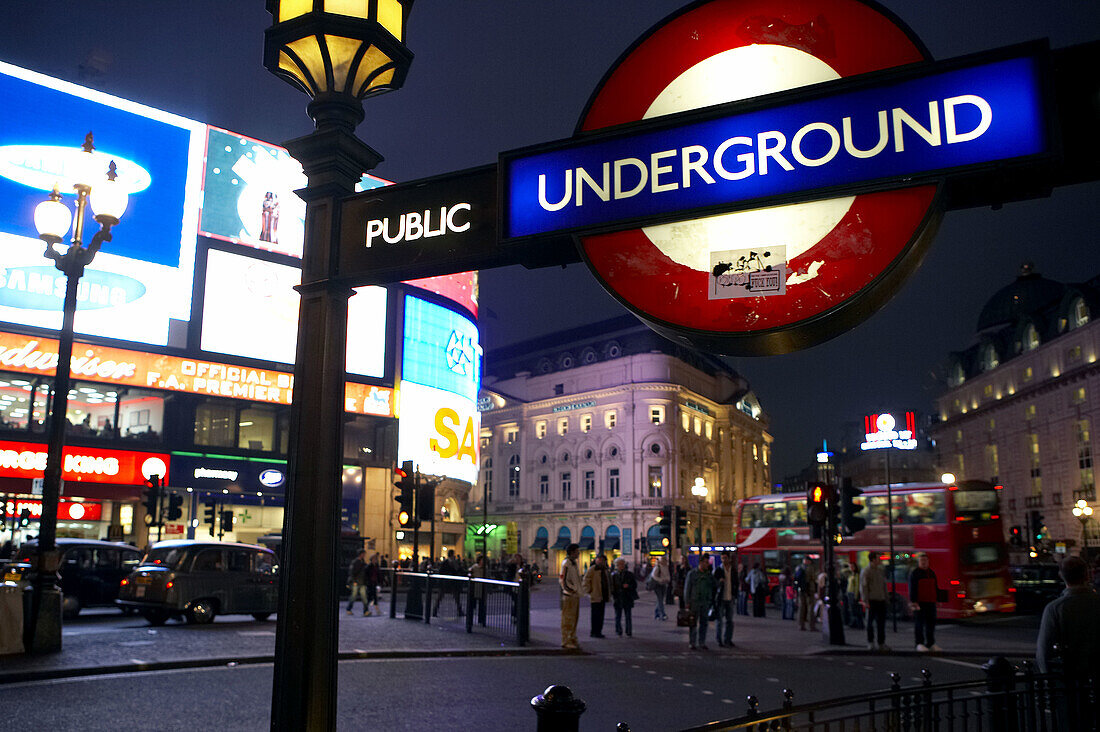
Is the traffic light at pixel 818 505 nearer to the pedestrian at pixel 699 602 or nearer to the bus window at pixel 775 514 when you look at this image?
the pedestrian at pixel 699 602

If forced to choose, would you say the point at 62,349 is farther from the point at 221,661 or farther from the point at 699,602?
the point at 699,602

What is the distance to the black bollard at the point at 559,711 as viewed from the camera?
2.83 meters

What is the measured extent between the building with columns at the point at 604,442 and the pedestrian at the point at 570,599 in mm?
54449

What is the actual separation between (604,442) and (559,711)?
76.8 metres

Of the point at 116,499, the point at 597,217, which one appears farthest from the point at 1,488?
the point at 597,217

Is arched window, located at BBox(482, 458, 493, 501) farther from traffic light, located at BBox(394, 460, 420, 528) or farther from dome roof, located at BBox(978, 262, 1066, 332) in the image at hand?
traffic light, located at BBox(394, 460, 420, 528)

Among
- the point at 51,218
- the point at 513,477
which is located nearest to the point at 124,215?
the point at 51,218

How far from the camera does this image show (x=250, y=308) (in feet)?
142

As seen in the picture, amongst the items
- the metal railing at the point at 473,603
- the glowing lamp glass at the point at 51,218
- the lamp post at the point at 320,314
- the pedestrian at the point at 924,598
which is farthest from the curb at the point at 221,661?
the pedestrian at the point at 924,598

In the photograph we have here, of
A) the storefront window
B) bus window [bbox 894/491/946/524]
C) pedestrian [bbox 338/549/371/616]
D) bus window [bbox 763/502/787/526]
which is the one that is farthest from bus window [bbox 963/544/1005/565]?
the storefront window

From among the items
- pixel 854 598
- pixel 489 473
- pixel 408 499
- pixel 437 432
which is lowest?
pixel 854 598

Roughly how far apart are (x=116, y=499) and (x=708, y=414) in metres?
59.0

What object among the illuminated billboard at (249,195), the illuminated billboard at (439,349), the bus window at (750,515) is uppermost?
the illuminated billboard at (249,195)

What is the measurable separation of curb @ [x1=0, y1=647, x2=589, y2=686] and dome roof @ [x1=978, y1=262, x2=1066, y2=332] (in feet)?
256
